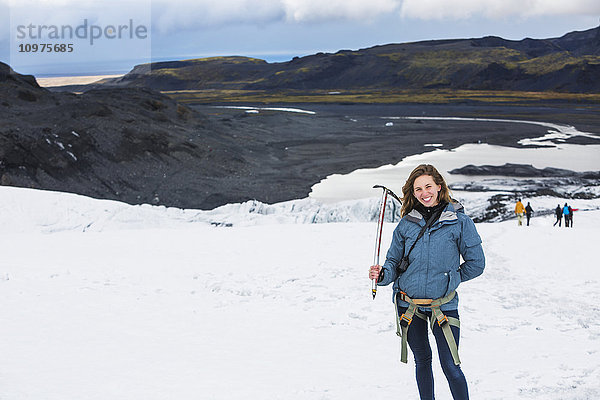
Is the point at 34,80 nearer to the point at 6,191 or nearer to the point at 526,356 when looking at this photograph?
the point at 6,191

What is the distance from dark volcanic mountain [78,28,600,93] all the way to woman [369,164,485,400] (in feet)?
391

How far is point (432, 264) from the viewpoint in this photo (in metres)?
3.32

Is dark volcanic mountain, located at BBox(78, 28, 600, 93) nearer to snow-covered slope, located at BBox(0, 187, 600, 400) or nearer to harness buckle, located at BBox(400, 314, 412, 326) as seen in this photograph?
snow-covered slope, located at BBox(0, 187, 600, 400)

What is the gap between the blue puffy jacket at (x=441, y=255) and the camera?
330 centimetres

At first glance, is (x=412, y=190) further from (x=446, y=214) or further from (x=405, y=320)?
(x=405, y=320)

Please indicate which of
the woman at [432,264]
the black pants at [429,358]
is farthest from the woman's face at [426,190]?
the black pants at [429,358]

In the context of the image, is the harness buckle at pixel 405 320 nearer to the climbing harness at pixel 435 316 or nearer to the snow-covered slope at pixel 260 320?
the climbing harness at pixel 435 316

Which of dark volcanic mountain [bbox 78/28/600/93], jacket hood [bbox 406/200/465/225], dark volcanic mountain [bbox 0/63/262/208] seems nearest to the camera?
jacket hood [bbox 406/200/465/225]

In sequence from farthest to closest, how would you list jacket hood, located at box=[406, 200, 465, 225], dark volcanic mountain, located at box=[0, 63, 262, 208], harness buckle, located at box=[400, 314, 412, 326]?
dark volcanic mountain, located at box=[0, 63, 262, 208] < harness buckle, located at box=[400, 314, 412, 326] < jacket hood, located at box=[406, 200, 465, 225]

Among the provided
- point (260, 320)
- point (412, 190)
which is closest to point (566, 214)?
point (260, 320)

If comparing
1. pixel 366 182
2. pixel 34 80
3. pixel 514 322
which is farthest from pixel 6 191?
pixel 34 80

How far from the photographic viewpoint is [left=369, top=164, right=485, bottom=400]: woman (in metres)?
3.31

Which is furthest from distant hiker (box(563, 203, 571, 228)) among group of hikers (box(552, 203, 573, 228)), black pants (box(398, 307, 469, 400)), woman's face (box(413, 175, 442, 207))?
woman's face (box(413, 175, 442, 207))

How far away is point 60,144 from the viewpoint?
30.2 metres
